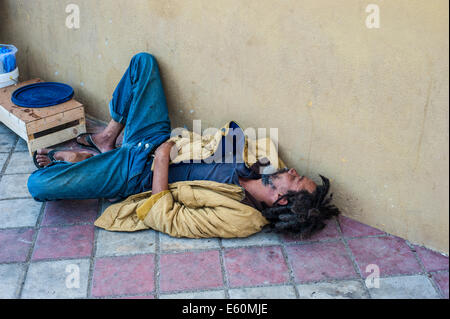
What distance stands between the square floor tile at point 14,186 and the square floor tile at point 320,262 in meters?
2.07

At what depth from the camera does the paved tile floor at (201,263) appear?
10.2 feet

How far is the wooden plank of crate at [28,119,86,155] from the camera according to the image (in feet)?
14.3

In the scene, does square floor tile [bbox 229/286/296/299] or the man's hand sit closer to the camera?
square floor tile [bbox 229/286/296/299]

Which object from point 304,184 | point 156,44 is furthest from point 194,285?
point 156,44

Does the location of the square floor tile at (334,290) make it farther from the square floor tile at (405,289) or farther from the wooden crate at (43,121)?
the wooden crate at (43,121)

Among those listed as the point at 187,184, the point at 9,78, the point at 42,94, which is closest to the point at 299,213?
the point at 187,184

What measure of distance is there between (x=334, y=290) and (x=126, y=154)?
5.81 feet

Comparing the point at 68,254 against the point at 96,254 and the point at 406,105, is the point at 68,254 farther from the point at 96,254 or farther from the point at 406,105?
the point at 406,105

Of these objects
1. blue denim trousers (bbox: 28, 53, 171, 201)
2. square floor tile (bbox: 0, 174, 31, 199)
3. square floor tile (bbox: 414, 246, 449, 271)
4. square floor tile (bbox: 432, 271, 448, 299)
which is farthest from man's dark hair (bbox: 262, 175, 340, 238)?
square floor tile (bbox: 0, 174, 31, 199)

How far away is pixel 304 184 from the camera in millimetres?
3418

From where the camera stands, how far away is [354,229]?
3.60 m

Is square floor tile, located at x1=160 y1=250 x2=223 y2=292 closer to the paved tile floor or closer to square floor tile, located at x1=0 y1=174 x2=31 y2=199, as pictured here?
the paved tile floor

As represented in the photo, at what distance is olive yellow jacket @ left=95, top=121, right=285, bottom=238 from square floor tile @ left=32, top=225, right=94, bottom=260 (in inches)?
5.0

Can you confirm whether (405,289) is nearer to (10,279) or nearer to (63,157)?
(10,279)
